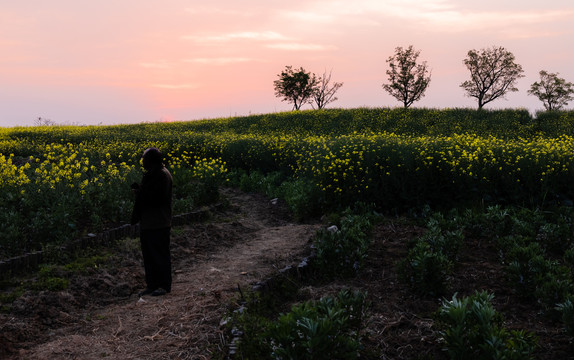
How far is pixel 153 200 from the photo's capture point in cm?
702

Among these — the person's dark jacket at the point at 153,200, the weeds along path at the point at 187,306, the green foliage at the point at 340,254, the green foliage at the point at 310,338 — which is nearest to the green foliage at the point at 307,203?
the weeds along path at the point at 187,306

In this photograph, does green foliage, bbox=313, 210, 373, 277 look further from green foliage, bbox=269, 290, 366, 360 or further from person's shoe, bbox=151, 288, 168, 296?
green foliage, bbox=269, 290, 366, 360

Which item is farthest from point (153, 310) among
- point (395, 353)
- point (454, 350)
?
point (454, 350)

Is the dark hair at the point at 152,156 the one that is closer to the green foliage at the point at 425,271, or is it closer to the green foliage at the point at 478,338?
the green foliage at the point at 425,271

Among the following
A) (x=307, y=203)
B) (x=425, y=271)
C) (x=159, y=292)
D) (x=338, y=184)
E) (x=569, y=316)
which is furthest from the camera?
(x=307, y=203)

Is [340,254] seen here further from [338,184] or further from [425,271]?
[338,184]

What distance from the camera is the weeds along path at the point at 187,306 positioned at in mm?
5098

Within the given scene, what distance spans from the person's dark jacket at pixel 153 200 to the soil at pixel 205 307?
1073mm

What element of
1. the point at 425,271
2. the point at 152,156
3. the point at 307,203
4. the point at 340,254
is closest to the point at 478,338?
the point at 425,271

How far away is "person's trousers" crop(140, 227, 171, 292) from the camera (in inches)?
277

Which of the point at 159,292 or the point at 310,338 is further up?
the point at 310,338

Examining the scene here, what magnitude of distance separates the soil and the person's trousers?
0.27m

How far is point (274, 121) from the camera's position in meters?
36.2

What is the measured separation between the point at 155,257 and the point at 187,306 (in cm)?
118
